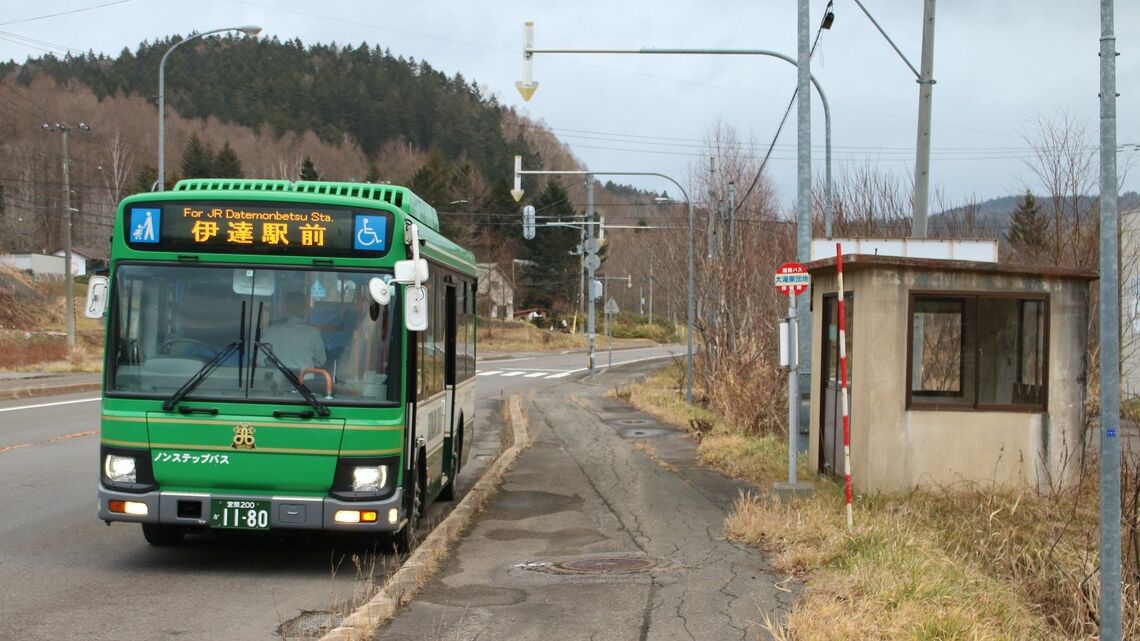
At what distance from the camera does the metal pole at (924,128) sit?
53.4 ft

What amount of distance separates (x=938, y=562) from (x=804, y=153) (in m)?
7.49

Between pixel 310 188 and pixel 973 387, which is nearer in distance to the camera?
pixel 310 188

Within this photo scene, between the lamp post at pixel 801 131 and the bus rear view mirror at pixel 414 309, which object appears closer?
the bus rear view mirror at pixel 414 309

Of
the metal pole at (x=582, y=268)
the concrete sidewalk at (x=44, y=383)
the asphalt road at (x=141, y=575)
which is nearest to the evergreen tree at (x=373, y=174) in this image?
the metal pole at (x=582, y=268)

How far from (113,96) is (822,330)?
76.0m

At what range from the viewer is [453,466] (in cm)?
1245

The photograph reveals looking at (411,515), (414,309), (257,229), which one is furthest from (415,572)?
(257,229)

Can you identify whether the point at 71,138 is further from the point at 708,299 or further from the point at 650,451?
the point at 650,451

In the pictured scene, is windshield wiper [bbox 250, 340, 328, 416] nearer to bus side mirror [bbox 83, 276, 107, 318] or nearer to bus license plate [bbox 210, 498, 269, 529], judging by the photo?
bus license plate [bbox 210, 498, 269, 529]

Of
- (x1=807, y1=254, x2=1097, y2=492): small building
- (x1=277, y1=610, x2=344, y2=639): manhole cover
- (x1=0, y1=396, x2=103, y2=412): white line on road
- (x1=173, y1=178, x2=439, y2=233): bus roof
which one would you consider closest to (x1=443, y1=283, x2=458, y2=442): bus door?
(x1=173, y1=178, x2=439, y2=233): bus roof

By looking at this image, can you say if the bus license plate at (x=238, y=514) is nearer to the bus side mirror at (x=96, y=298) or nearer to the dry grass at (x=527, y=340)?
the bus side mirror at (x=96, y=298)

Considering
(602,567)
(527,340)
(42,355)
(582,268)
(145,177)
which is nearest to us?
(602,567)

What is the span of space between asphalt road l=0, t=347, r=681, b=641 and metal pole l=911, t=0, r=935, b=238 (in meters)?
8.57

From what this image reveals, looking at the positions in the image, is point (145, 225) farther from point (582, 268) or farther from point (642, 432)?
point (582, 268)
